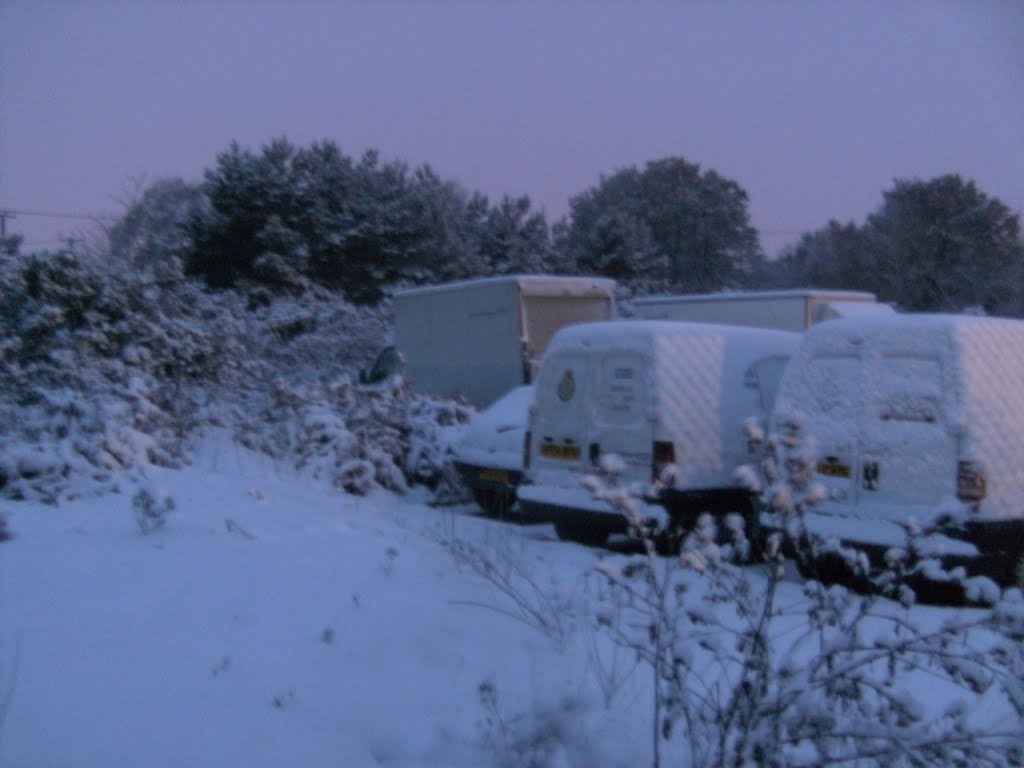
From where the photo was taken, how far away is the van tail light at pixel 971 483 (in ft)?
21.3

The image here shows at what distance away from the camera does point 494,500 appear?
1077 centimetres

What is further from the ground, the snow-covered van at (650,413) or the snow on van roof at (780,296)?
the snow on van roof at (780,296)

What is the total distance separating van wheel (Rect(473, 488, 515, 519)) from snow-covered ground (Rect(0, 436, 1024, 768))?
12.5ft

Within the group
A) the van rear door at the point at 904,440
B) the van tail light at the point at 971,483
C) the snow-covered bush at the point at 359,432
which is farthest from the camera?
the snow-covered bush at the point at 359,432

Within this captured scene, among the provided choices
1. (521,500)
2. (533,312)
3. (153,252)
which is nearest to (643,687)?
(521,500)

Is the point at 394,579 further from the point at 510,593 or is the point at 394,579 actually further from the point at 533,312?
the point at 533,312

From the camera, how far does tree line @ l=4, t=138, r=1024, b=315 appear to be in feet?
89.4

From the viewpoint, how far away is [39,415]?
9.12m

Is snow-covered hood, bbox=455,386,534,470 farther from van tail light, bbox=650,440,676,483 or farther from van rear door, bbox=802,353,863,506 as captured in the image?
van rear door, bbox=802,353,863,506

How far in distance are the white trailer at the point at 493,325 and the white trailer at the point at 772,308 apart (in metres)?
1.21

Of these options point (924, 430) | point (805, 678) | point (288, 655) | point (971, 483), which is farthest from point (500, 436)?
point (805, 678)

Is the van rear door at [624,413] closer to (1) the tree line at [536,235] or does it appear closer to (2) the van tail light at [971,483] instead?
(2) the van tail light at [971,483]

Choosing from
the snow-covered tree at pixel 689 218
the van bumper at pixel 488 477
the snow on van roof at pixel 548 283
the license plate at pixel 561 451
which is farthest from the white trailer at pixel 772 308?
the snow-covered tree at pixel 689 218

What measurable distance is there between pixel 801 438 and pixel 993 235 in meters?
33.4
